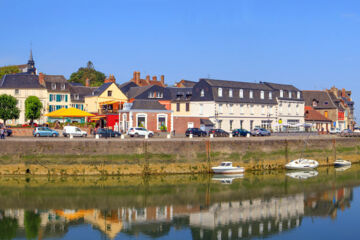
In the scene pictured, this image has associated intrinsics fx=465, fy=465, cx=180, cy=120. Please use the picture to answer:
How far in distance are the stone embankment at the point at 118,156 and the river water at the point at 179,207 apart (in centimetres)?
118

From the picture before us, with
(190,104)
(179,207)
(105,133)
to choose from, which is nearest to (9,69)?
(190,104)

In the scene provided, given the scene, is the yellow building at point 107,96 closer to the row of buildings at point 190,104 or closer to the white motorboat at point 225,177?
the row of buildings at point 190,104

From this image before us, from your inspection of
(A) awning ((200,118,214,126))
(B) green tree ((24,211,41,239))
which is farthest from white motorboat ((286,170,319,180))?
(B) green tree ((24,211,41,239))

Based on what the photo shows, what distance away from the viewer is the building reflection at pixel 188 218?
94.0ft

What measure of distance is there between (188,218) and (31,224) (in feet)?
33.7

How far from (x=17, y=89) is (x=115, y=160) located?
1728 inches

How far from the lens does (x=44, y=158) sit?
41.6m

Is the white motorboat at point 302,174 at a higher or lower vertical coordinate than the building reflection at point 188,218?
higher

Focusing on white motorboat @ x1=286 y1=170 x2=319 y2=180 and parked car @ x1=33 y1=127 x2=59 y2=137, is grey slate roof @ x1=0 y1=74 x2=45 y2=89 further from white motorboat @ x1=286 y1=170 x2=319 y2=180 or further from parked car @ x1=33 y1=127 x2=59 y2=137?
white motorboat @ x1=286 y1=170 x2=319 y2=180

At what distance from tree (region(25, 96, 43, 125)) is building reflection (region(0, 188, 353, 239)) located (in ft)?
148

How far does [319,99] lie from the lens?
91000mm

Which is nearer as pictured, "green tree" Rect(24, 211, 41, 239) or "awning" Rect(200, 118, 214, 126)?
"green tree" Rect(24, 211, 41, 239)

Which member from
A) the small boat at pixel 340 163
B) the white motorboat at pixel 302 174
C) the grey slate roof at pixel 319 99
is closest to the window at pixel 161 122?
the white motorboat at pixel 302 174

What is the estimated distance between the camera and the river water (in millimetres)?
28734
